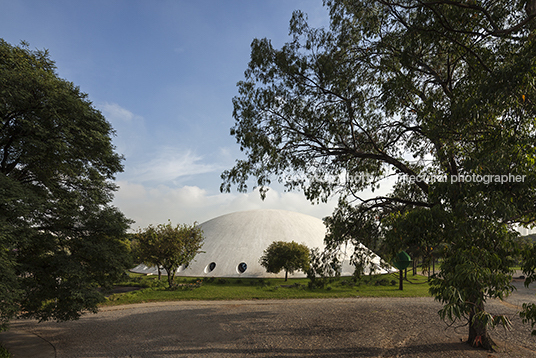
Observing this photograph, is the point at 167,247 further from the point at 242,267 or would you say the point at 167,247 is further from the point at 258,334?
the point at 258,334

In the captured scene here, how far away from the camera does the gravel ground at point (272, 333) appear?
9234 mm

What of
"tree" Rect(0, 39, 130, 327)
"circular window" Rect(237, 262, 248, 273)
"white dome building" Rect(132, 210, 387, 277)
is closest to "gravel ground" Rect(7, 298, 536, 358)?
"tree" Rect(0, 39, 130, 327)

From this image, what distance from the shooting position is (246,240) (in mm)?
35719

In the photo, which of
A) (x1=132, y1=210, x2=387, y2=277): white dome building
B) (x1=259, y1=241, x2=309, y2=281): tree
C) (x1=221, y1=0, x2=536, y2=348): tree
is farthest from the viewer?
(x1=132, y1=210, x2=387, y2=277): white dome building

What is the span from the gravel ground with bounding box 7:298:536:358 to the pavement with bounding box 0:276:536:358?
0.10 feet

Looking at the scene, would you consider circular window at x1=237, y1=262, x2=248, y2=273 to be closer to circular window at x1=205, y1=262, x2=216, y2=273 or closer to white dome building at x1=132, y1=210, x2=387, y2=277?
white dome building at x1=132, y1=210, x2=387, y2=277

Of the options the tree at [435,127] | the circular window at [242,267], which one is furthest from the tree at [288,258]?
the tree at [435,127]

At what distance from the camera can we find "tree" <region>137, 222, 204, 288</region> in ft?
76.8

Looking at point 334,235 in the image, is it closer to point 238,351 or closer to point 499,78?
point 238,351

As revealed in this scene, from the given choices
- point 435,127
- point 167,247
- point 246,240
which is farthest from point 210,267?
point 435,127

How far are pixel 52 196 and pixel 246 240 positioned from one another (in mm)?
26614

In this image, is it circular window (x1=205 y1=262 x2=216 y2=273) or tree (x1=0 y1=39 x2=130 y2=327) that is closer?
tree (x1=0 y1=39 x2=130 y2=327)

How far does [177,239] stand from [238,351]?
15.8m

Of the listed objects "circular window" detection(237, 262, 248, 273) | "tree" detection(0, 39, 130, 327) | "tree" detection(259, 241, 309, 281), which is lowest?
"circular window" detection(237, 262, 248, 273)
